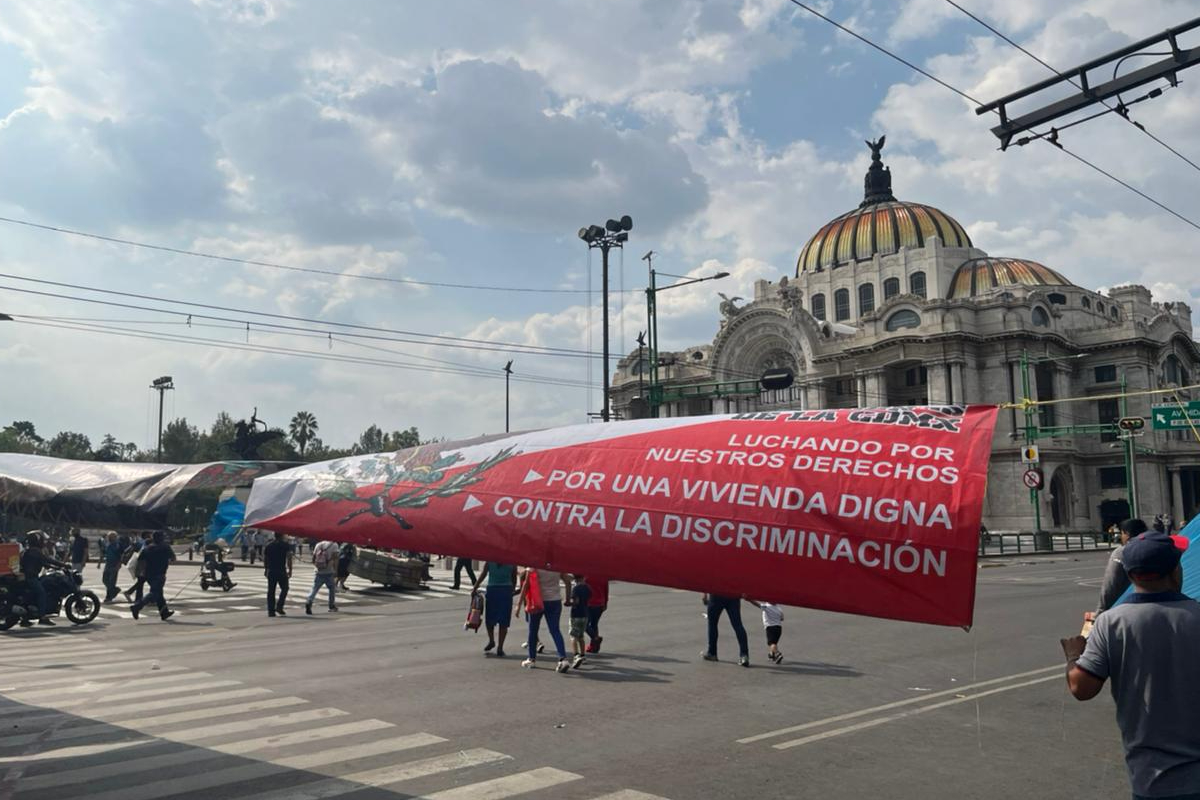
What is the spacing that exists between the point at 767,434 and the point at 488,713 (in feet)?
23.7

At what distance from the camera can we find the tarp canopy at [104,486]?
4.98 metres

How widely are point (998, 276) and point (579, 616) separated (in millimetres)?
70105

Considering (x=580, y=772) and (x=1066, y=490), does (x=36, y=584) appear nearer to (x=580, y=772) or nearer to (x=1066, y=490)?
(x=580, y=772)

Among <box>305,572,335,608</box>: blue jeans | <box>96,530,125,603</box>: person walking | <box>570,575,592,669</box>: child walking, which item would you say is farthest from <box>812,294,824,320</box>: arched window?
<box>570,575,592,669</box>: child walking

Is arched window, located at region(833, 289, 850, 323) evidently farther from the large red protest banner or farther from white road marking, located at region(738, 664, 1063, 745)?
the large red protest banner

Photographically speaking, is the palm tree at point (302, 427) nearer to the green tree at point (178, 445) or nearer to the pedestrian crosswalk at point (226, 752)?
the green tree at point (178, 445)

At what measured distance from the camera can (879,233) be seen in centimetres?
8294

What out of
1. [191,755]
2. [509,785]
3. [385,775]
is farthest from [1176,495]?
[191,755]

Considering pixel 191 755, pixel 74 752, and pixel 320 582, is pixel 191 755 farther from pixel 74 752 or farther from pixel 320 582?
pixel 320 582

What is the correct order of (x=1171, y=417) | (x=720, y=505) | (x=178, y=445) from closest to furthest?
(x=720, y=505) < (x=1171, y=417) < (x=178, y=445)

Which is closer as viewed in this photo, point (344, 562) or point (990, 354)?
point (344, 562)

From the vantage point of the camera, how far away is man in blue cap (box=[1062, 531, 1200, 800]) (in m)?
3.79

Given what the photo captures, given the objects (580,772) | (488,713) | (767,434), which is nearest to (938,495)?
(767,434)

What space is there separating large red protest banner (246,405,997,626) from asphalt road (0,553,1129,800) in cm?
398
